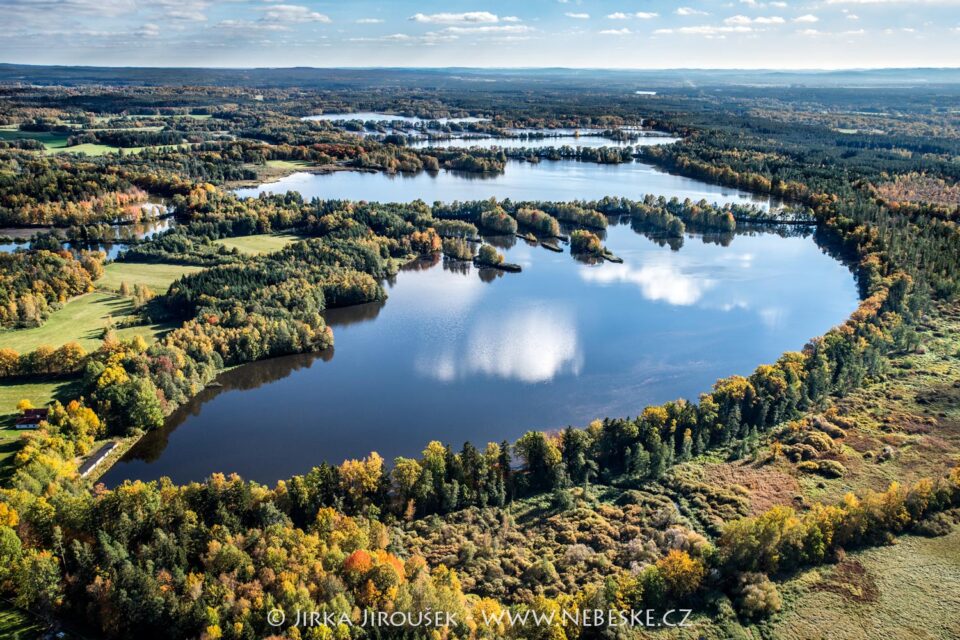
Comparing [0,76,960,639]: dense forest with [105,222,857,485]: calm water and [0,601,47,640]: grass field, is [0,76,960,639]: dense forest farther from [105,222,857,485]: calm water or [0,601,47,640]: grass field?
[105,222,857,485]: calm water

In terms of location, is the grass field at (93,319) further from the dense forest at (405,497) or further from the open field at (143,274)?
the dense forest at (405,497)

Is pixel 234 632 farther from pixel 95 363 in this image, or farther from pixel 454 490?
pixel 95 363

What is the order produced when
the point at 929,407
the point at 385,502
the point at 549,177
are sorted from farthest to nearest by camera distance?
the point at 549,177, the point at 929,407, the point at 385,502

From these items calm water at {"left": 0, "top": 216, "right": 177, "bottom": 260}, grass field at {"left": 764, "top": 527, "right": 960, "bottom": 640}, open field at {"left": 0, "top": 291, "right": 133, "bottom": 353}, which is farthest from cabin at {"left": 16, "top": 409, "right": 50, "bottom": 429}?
grass field at {"left": 764, "top": 527, "right": 960, "bottom": 640}

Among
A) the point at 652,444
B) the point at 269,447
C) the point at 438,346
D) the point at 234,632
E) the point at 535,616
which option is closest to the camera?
the point at 234,632

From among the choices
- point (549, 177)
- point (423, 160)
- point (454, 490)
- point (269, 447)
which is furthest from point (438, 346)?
point (423, 160)

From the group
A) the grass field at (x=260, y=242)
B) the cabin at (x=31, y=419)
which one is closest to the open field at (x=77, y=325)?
the cabin at (x=31, y=419)

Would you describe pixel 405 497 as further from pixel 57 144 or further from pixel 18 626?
pixel 57 144
